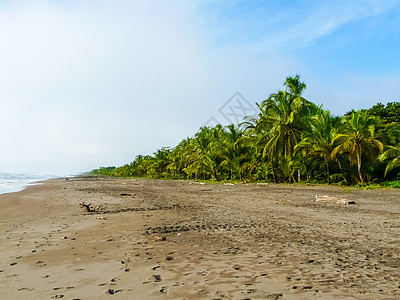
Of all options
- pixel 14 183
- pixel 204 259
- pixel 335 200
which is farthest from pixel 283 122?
pixel 14 183

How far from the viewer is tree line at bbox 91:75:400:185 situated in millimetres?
21578

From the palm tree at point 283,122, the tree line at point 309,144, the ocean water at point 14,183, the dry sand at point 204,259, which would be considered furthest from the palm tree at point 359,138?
the ocean water at point 14,183

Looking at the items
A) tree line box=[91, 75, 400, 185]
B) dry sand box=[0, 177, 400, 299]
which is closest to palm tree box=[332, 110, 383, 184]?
tree line box=[91, 75, 400, 185]

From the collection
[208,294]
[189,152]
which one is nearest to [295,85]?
[189,152]

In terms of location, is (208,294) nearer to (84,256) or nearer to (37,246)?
(84,256)

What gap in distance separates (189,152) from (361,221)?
4091 centimetres

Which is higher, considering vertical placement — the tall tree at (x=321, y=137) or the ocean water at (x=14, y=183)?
the tall tree at (x=321, y=137)

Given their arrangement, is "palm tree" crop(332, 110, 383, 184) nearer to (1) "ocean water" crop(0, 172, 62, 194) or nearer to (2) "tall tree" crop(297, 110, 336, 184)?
(2) "tall tree" crop(297, 110, 336, 184)

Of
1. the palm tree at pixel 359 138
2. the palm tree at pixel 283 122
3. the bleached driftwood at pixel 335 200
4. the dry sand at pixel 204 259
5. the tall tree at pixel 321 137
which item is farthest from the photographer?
the palm tree at pixel 283 122

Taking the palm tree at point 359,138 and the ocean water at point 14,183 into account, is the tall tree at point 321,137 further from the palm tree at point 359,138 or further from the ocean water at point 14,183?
the ocean water at point 14,183

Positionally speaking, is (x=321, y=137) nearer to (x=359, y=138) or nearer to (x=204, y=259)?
(x=359, y=138)

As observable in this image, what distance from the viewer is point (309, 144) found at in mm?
23969

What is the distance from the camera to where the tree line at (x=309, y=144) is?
21.6 metres

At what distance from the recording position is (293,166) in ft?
90.3
